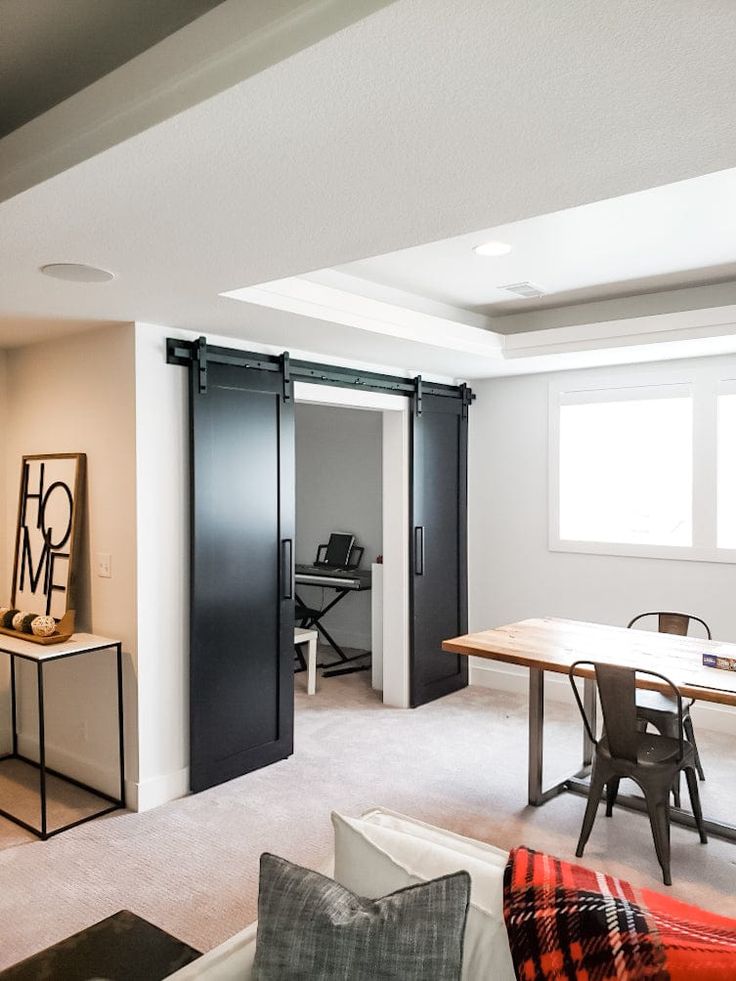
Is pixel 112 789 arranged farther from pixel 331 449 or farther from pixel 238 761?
pixel 331 449

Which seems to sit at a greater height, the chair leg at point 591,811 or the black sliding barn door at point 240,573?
the black sliding barn door at point 240,573

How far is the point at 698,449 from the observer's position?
15.8 ft

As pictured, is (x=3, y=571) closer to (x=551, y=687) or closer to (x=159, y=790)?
(x=159, y=790)

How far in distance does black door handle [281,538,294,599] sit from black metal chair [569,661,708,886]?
1.65 meters

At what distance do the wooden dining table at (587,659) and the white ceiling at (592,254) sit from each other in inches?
71.0

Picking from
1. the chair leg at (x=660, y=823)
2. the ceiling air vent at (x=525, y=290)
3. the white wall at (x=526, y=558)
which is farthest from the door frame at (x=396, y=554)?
the chair leg at (x=660, y=823)

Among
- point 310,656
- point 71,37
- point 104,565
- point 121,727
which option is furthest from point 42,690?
point 71,37

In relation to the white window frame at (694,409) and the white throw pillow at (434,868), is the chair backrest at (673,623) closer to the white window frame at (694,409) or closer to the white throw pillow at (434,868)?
the white window frame at (694,409)

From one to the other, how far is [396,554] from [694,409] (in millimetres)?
2073

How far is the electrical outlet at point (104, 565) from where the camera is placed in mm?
3734

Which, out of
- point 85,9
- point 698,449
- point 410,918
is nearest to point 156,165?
point 85,9

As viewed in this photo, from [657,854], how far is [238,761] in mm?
1995

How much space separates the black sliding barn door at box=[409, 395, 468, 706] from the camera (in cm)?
523

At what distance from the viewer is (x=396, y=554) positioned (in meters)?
5.26
